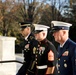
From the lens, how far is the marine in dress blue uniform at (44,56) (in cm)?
361

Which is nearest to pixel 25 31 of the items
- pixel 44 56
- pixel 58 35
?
pixel 44 56

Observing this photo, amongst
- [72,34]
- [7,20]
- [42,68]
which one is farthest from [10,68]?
[7,20]

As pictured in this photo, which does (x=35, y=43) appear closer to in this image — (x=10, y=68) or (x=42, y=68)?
(x=42, y=68)

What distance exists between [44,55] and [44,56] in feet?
0.05

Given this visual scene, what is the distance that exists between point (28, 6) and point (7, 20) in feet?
8.58

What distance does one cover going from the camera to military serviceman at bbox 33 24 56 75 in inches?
142

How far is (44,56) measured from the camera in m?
3.74

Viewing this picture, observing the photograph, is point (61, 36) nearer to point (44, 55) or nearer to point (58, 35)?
point (58, 35)

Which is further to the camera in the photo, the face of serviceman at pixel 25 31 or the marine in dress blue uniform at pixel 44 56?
the face of serviceman at pixel 25 31

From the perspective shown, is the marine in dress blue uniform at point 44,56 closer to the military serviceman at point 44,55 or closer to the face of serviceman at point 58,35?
the military serviceman at point 44,55

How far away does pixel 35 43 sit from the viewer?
14.3 ft

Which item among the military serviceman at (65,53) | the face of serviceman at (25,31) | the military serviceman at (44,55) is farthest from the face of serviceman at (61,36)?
the face of serviceman at (25,31)

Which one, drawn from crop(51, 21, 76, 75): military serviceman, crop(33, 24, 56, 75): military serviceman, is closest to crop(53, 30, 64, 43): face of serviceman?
crop(51, 21, 76, 75): military serviceman

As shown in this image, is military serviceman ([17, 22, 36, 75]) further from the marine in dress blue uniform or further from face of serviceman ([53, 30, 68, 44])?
face of serviceman ([53, 30, 68, 44])
